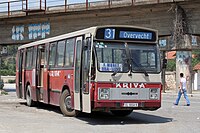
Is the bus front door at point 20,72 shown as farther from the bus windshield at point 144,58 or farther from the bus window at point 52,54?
the bus windshield at point 144,58

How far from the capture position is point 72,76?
1446 centimetres

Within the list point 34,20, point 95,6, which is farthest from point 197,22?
point 34,20

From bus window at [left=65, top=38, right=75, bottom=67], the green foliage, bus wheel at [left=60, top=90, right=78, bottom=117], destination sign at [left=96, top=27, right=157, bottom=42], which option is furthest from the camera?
the green foliage

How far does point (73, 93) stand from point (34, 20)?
24311 millimetres

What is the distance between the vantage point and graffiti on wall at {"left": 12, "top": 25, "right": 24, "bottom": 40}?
38.7 m

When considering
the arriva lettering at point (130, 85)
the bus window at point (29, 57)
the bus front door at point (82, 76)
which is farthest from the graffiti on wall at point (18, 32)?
the arriva lettering at point (130, 85)

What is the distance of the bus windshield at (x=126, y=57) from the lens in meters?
13.2

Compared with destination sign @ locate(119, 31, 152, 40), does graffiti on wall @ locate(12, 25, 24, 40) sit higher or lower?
higher

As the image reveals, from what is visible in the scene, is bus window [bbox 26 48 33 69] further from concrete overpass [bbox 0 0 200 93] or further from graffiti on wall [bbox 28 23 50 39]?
graffiti on wall [bbox 28 23 50 39]

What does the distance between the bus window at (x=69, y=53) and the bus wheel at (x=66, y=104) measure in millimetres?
1024

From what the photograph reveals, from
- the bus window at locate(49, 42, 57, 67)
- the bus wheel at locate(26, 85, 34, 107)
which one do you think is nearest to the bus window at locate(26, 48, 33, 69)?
the bus wheel at locate(26, 85, 34, 107)

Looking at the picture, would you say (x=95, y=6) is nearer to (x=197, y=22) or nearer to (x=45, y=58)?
(x=197, y=22)

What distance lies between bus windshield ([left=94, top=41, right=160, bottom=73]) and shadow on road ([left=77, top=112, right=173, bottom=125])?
1803mm

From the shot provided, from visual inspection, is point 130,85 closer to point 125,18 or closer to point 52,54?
point 52,54
